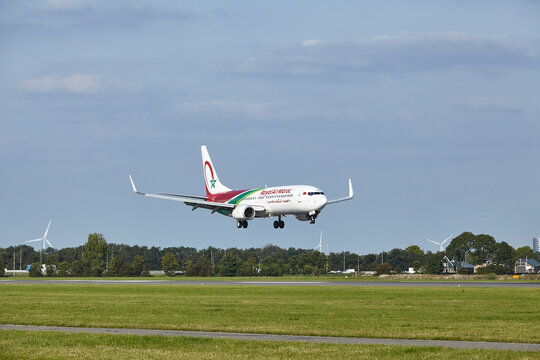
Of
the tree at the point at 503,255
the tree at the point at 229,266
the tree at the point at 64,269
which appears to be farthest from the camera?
the tree at the point at 503,255

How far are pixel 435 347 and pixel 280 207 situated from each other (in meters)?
64.9

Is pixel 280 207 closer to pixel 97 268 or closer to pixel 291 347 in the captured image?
pixel 291 347

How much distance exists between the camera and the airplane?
90.8 metres

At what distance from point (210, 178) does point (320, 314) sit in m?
72.8

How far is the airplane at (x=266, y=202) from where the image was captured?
90750mm

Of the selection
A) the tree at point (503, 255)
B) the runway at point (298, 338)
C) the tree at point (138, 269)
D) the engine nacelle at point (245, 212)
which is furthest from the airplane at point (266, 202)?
the tree at point (503, 255)

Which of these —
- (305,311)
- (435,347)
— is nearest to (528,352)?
(435,347)

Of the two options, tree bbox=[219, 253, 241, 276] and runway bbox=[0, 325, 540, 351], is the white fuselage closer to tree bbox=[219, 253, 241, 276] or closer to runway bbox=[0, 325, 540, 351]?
runway bbox=[0, 325, 540, 351]

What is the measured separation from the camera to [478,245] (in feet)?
632

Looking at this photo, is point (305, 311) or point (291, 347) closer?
point (291, 347)

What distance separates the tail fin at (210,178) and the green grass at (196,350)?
8094cm

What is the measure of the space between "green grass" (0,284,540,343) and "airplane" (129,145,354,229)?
1012 inches

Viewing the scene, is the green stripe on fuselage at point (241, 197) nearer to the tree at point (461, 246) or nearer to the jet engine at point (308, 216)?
the jet engine at point (308, 216)

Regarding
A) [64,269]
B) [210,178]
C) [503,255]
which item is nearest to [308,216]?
[210,178]
